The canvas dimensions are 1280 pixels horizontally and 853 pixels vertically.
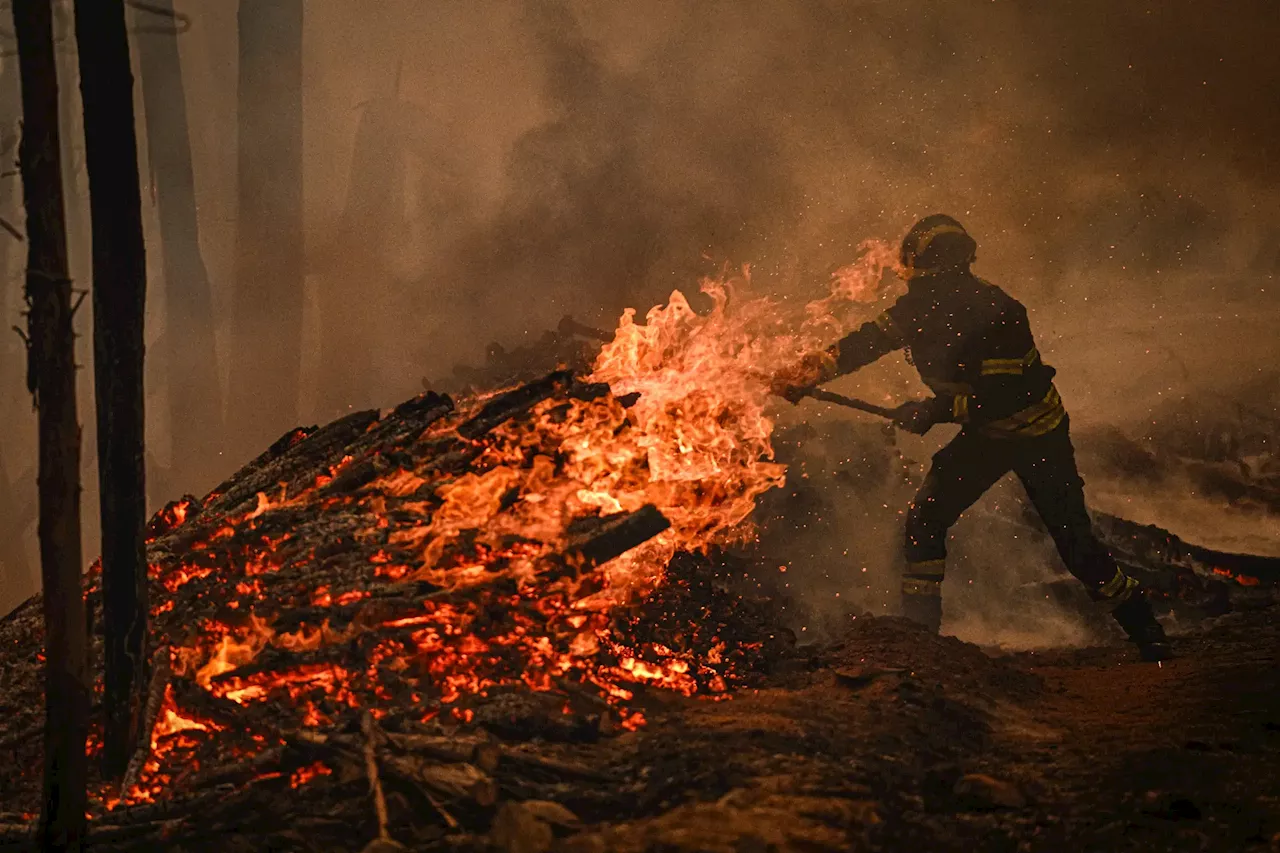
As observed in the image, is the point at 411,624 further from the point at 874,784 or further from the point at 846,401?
the point at 846,401

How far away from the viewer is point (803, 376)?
643 centimetres

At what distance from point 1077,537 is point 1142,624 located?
0.71m

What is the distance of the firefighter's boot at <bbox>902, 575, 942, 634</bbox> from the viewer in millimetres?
6176

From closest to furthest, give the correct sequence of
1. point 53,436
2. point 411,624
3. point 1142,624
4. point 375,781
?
1. point 53,436
2. point 375,781
3. point 411,624
4. point 1142,624

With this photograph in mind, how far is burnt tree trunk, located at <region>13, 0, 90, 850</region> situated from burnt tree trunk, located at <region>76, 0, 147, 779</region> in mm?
465

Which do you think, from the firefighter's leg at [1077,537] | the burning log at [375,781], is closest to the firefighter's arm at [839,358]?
the firefighter's leg at [1077,537]

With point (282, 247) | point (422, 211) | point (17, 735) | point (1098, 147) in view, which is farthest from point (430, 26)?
point (17, 735)

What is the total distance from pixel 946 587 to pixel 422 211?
10.0m

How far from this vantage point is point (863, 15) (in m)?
11.8

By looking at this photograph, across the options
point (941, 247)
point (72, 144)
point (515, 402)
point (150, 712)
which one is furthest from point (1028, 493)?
point (72, 144)

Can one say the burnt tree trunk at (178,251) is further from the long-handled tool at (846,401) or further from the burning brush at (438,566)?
the long-handled tool at (846,401)

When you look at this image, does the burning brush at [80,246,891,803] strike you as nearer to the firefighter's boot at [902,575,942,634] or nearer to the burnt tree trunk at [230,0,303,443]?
the firefighter's boot at [902,575,942,634]

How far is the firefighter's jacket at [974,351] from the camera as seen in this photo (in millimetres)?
5895

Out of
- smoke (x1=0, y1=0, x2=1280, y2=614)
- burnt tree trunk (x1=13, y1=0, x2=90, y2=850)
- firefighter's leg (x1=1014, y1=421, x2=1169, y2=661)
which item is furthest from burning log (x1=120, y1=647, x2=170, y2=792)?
smoke (x1=0, y1=0, x2=1280, y2=614)
